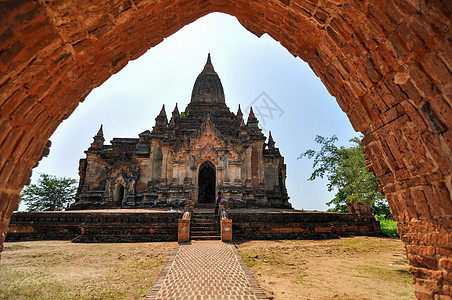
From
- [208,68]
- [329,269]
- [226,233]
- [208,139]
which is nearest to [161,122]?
[208,139]

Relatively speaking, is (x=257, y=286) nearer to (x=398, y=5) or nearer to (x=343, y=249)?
(x=398, y=5)

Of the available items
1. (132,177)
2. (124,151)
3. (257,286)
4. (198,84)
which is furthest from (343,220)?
(198,84)

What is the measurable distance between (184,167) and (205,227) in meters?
9.13

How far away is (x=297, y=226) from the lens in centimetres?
1298

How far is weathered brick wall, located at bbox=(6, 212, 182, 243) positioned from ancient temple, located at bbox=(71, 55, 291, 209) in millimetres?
6618

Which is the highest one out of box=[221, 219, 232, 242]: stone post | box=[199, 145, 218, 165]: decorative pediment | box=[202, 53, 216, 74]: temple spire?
box=[202, 53, 216, 74]: temple spire

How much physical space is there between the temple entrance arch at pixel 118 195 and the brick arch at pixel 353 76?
72.1 feet

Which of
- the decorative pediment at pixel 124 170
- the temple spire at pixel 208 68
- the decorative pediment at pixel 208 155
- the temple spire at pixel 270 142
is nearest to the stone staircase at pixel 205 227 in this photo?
the decorative pediment at pixel 208 155

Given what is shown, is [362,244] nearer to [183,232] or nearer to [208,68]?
[183,232]

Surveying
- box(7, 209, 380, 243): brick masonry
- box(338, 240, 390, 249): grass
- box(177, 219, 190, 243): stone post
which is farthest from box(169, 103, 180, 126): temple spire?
box(338, 240, 390, 249): grass

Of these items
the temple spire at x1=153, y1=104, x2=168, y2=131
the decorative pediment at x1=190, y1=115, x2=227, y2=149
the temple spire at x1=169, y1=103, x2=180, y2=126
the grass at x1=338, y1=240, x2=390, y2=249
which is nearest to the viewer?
the grass at x1=338, y1=240, x2=390, y2=249

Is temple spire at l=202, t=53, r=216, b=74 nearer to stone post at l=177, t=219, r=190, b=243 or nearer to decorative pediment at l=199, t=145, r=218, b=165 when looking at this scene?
decorative pediment at l=199, t=145, r=218, b=165

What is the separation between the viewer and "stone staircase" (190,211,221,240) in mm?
11918

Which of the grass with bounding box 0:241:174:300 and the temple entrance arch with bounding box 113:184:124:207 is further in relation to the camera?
the temple entrance arch with bounding box 113:184:124:207
